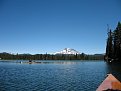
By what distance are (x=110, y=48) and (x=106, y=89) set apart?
96.4 meters

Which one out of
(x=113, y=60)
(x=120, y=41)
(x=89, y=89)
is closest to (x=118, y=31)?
(x=120, y=41)

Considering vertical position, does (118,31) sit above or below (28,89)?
above

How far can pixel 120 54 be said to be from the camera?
105000mm

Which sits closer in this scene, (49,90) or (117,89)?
(117,89)

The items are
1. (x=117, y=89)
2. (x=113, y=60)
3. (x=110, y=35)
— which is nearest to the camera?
(x=117, y=89)

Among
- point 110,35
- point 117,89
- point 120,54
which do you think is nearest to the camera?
point 117,89

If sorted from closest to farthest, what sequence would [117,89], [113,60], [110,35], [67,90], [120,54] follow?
[117,89] < [67,90] < [120,54] < [113,60] < [110,35]

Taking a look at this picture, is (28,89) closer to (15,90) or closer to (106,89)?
(15,90)

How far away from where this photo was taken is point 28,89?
124ft

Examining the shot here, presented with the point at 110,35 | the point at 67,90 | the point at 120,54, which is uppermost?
the point at 110,35

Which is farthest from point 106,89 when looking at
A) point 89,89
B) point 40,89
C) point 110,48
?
point 110,48

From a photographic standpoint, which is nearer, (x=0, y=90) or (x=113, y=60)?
(x=0, y=90)

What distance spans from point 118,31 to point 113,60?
14.1 metres

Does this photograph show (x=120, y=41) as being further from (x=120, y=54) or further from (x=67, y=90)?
(x=67, y=90)
